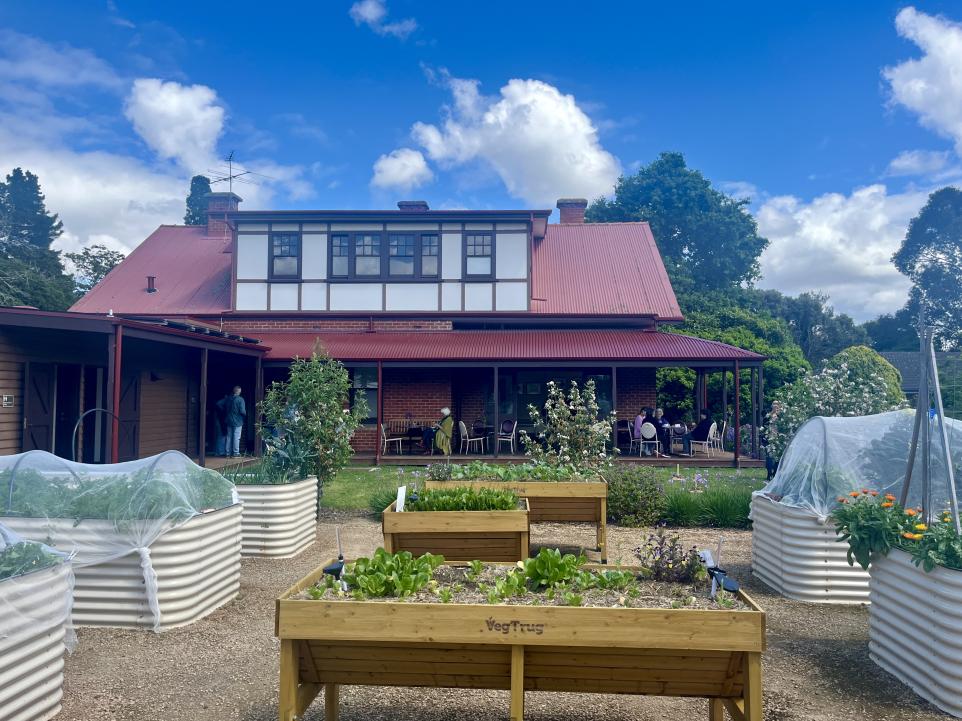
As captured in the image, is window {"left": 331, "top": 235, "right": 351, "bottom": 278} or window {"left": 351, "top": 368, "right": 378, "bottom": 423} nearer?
window {"left": 351, "top": 368, "right": 378, "bottom": 423}

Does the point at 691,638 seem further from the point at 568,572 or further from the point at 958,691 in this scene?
the point at 958,691

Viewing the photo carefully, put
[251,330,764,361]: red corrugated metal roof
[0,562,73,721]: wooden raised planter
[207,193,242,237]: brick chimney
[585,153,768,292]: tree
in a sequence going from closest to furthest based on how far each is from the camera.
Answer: [0,562,73,721]: wooden raised planter, [251,330,764,361]: red corrugated metal roof, [207,193,242,237]: brick chimney, [585,153,768,292]: tree

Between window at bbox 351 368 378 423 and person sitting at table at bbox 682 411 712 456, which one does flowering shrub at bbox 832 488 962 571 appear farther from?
window at bbox 351 368 378 423

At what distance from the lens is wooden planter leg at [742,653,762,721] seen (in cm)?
312

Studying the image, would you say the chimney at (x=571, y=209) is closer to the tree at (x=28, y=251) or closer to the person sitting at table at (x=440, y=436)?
the person sitting at table at (x=440, y=436)

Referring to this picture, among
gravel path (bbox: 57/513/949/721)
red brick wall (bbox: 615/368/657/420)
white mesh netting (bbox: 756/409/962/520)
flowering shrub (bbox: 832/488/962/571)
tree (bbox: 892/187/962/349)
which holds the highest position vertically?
tree (bbox: 892/187/962/349)

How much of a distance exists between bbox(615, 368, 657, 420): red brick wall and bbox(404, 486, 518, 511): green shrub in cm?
1290

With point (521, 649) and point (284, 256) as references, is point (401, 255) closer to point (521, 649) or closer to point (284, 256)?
point (284, 256)

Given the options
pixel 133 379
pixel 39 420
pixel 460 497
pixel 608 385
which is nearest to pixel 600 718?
pixel 460 497

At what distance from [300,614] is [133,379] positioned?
1236 centimetres

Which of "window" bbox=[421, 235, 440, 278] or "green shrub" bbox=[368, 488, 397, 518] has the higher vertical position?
"window" bbox=[421, 235, 440, 278]

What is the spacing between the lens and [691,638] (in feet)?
10.6

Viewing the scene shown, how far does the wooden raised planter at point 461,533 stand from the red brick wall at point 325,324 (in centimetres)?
1345

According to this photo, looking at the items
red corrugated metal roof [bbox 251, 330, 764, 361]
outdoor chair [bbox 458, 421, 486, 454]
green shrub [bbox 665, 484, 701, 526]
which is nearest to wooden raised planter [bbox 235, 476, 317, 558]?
green shrub [bbox 665, 484, 701, 526]
